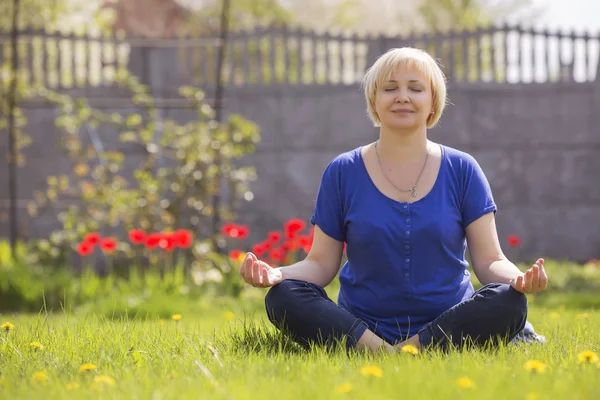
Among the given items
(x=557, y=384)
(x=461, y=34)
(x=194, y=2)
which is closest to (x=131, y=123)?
(x=461, y=34)

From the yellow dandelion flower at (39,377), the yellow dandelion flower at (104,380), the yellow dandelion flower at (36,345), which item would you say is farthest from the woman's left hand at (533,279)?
the yellow dandelion flower at (36,345)

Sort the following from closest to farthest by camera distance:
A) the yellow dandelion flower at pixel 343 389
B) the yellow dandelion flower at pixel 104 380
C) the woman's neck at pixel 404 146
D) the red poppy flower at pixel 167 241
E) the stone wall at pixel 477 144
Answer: the yellow dandelion flower at pixel 343 389, the yellow dandelion flower at pixel 104 380, the woman's neck at pixel 404 146, the red poppy flower at pixel 167 241, the stone wall at pixel 477 144

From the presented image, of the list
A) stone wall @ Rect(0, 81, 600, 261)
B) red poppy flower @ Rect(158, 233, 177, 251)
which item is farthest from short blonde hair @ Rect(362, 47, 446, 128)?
stone wall @ Rect(0, 81, 600, 261)

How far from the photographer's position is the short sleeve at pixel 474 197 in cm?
311

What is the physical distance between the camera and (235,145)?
7477 millimetres

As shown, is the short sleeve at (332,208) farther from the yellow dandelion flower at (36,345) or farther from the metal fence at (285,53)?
the metal fence at (285,53)

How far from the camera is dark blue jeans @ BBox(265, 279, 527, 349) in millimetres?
2869

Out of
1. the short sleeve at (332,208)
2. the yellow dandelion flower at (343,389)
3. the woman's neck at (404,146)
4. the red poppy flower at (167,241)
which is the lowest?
the red poppy flower at (167,241)

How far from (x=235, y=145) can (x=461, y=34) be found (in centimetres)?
313

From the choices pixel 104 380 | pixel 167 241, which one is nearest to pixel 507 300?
pixel 104 380

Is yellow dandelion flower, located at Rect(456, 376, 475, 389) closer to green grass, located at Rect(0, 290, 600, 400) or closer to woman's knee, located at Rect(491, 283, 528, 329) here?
green grass, located at Rect(0, 290, 600, 400)

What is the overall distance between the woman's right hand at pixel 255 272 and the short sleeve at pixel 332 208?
0.36 m

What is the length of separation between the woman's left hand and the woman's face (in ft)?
2.50

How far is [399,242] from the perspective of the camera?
307cm
